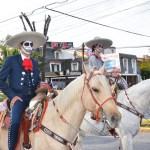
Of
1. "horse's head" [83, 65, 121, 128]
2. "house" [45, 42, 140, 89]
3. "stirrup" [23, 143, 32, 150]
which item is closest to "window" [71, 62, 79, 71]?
"house" [45, 42, 140, 89]

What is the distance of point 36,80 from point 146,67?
8683cm

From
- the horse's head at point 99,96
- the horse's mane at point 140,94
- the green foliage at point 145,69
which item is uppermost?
the horse's head at point 99,96

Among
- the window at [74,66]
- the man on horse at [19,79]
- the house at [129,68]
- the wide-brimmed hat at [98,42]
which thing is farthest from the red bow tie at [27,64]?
the window at [74,66]

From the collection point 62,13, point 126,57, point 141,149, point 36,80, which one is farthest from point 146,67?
point 36,80

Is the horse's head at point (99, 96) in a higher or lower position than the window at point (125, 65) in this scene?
higher

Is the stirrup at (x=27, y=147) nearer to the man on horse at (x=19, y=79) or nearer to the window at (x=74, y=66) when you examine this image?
the man on horse at (x=19, y=79)

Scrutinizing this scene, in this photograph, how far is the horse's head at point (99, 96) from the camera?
20.4 feet

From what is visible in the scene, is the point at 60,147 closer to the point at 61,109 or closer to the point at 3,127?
the point at 61,109

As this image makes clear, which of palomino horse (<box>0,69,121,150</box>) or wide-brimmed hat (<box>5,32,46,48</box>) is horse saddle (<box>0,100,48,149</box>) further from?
wide-brimmed hat (<box>5,32,46,48</box>)

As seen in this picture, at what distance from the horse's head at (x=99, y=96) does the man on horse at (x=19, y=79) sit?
1301 mm

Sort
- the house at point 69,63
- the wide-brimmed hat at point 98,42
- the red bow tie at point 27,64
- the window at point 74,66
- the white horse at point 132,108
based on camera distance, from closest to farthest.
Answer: the red bow tie at point 27,64 < the white horse at point 132,108 < the wide-brimmed hat at point 98,42 < the house at point 69,63 < the window at point 74,66

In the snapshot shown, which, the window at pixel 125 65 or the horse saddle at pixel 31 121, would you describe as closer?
the horse saddle at pixel 31 121

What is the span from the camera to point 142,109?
10609 mm

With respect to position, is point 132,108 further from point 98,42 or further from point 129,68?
point 129,68
